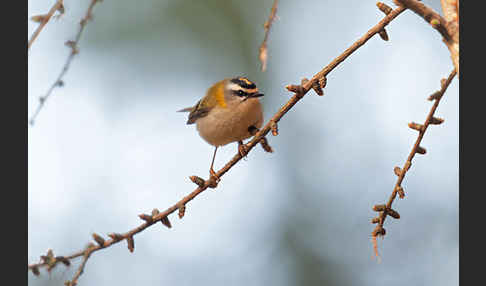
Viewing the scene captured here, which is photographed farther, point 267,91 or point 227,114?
point 267,91

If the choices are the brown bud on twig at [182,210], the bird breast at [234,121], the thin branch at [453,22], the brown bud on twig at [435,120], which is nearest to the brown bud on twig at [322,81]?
the brown bud on twig at [435,120]

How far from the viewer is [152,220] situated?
2.17 m

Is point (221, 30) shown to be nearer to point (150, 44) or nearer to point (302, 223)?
point (150, 44)

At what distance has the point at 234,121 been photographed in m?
3.76

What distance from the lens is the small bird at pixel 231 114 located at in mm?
3748

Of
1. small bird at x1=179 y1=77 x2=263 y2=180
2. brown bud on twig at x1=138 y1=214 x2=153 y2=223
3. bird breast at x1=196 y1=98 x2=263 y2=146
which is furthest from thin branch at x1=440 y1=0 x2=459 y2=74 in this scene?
bird breast at x1=196 y1=98 x2=263 y2=146

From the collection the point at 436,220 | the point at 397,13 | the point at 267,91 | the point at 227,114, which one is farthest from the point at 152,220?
the point at 436,220

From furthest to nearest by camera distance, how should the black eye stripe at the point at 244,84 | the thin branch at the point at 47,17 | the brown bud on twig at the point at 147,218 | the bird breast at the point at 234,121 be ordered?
the black eye stripe at the point at 244,84 → the bird breast at the point at 234,121 → the brown bud on twig at the point at 147,218 → the thin branch at the point at 47,17

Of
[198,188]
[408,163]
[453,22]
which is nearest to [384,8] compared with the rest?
[453,22]

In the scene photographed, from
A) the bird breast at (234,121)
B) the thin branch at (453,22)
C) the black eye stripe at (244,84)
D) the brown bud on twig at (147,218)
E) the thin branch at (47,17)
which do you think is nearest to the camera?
the thin branch at (453,22)

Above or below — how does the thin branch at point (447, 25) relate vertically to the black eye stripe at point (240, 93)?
above

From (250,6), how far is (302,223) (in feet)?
12.2

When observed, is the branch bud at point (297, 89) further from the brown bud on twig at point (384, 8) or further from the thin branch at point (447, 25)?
the thin branch at point (447, 25)

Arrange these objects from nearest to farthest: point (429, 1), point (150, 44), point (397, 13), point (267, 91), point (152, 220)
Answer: point (397, 13)
point (152, 220)
point (429, 1)
point (267, 91)
point (150, 44)
